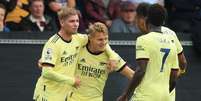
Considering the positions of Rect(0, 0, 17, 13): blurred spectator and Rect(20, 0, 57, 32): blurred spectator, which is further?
Rect(20, 0, 57, 32): blurred spectator

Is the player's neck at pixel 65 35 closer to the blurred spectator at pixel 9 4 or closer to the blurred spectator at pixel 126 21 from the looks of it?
the blurred spectator at pixel 9 4

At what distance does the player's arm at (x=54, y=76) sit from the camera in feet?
26.7

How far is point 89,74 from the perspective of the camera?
8633 mm

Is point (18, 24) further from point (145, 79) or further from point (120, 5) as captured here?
point (145, 79)

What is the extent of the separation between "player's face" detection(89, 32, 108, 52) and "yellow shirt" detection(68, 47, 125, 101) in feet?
0.55

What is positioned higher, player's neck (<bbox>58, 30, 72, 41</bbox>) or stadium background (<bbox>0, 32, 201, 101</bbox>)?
player's neck (<bbox>58, 30, 72, 41</bbox>)

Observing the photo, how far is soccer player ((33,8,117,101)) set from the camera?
8336 mm

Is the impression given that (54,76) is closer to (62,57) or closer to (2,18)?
(62,57)

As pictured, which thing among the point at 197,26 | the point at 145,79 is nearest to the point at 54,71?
the point at 145,79

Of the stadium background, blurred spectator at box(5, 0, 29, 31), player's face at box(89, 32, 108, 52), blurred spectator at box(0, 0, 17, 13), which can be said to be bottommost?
the stadium background

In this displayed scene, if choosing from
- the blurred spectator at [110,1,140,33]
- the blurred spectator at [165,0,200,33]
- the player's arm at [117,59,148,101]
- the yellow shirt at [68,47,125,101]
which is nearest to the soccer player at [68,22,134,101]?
the yellow shirt at [68,47,125,101]

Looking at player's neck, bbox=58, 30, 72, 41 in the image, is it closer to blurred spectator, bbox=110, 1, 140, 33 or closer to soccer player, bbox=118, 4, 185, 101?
soccer player, bbox=118, 4, 185, 101

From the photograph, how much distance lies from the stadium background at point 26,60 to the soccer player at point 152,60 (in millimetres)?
3194

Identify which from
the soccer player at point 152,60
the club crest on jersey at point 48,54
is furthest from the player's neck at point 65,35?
the soccer player at point 152,60
